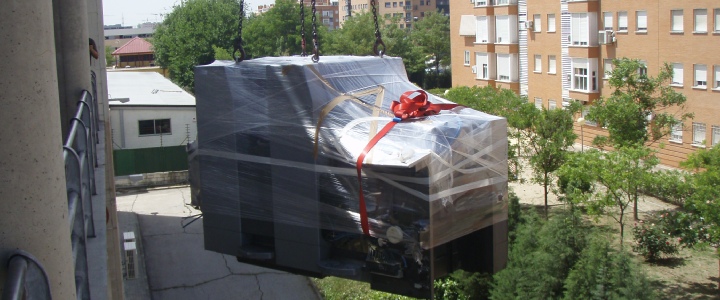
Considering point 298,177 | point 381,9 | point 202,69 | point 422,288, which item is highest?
point 381,9

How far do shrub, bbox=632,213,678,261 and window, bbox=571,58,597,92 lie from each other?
1547cm

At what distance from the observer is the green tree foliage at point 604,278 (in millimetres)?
10883

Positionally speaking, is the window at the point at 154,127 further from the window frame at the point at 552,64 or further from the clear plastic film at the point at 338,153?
the clear plastic film at the point at 338,153

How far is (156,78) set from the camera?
37.1 m

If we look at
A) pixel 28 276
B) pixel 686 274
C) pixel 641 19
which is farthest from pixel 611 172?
pixel 28 276

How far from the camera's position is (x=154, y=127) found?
27031 millimetres

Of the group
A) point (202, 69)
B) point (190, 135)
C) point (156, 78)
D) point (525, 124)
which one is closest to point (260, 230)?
point (202, 69)

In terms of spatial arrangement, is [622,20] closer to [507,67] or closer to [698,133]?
[698,133]

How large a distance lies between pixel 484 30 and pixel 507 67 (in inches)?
113

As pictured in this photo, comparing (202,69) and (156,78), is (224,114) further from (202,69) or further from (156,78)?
(156,78)

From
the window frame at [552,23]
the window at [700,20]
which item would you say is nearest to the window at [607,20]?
the window frame at [552,23]

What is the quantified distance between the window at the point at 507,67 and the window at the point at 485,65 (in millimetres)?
715

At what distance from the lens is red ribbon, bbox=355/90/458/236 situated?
18.0ft

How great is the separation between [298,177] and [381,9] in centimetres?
9105
